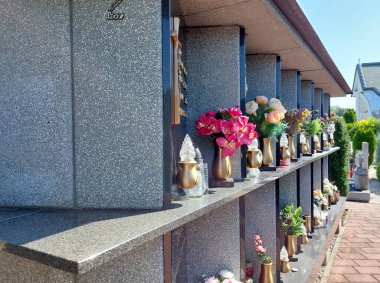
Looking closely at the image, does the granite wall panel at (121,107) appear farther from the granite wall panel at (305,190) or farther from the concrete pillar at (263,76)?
the granite wall panel at (305,190)

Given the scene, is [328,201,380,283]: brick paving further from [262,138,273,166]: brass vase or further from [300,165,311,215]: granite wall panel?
[262,138,273,166]: brass vase

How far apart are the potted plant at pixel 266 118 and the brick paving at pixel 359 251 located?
2764 mm

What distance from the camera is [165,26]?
6.02 ft

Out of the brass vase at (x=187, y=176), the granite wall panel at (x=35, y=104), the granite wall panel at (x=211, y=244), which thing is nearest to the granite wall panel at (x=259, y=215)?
the granite wall panel at (x=211, y=244)

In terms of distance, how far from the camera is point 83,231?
4.78ft

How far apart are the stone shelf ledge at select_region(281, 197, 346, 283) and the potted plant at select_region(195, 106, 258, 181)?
6.72 ft

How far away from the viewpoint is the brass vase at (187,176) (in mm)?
2053

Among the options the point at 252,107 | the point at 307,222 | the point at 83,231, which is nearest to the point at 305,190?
the point at 307,222

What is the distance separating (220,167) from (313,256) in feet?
9.72

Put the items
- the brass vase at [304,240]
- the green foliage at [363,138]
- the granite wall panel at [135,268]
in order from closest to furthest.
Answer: the granite wall panel at [135,268], the brass vase at [304,240], the green foliage at [363,138]

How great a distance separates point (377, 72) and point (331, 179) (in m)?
20.9

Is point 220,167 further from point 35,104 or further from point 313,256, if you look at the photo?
point 313,256

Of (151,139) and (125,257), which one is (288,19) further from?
(125,257)

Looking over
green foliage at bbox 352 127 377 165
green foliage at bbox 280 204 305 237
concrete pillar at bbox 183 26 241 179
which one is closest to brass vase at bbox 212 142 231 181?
concrete pillar at bbox 183 26 241 179
